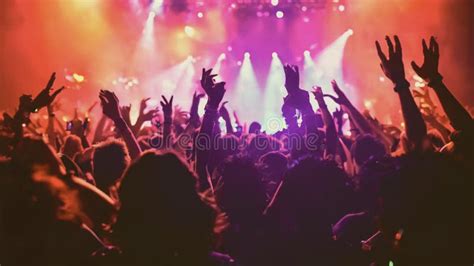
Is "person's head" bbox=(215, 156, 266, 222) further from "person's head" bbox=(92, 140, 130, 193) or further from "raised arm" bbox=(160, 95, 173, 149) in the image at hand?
"raised arm" bbox=(160, 95, 173, 149)

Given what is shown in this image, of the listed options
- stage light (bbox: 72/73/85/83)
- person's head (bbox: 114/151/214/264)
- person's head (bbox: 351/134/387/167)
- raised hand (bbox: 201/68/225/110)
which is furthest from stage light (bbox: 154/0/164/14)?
person's head (bbox: 114/151/214/264)

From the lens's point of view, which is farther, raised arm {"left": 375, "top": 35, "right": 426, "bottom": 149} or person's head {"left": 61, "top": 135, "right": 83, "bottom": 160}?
person's head {"left": 61, "top": 135, "right": 83, "bottom": 160}

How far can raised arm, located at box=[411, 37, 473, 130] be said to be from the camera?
2.47 metres

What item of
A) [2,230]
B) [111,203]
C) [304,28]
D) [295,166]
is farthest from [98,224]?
[304,28]

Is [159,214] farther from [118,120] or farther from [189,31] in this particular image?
[189,31]

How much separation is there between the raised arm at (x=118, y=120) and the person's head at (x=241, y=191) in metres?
0.90

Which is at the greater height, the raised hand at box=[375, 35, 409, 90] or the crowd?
the raised hand at box=[375, 35, 409, 90]

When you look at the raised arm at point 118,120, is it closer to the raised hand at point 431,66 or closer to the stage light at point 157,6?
the raised hand at point 431,66

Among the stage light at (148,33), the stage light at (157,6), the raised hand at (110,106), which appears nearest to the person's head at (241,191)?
the raised hand at (110,106)

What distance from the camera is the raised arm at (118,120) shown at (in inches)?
131

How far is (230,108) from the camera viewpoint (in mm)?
18672

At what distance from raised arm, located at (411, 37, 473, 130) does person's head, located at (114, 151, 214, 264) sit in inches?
61.4

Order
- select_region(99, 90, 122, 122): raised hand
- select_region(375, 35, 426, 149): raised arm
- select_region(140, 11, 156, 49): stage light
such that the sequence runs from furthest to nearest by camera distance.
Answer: select_region(140, 11, 156, 49): stage light < select_region(99, 90, 122, 122): raised hand < select_region(375, 35, 426, 149): raised arm

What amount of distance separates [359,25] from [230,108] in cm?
616
